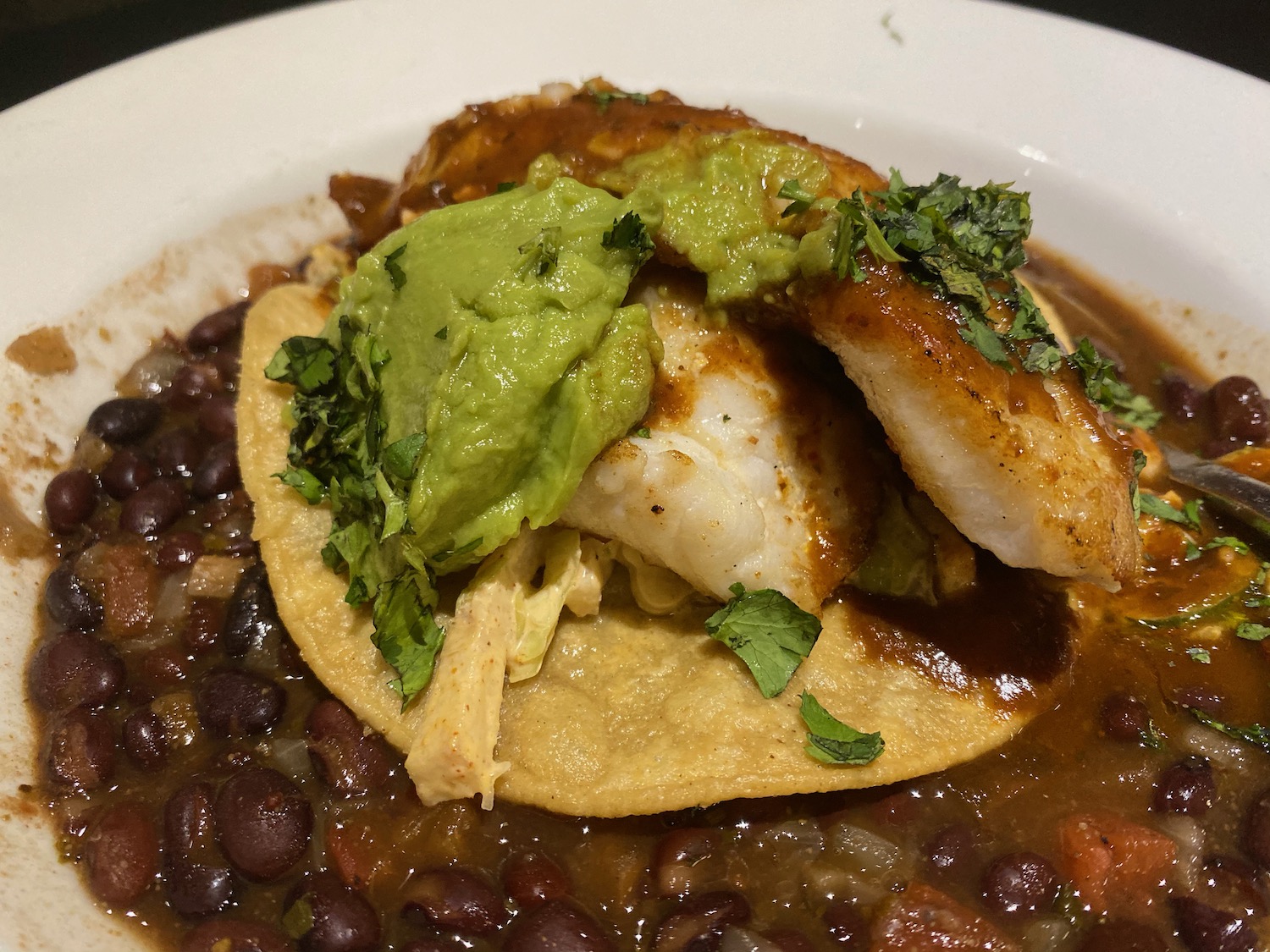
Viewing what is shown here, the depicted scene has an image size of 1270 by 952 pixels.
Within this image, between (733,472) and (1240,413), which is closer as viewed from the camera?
(733,472)

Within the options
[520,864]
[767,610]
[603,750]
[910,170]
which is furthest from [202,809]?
[910,170]

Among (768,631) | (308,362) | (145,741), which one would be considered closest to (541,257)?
(308,362)

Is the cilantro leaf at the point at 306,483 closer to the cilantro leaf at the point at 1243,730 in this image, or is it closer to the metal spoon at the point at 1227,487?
the cilantro leaf at the point at 1243,730

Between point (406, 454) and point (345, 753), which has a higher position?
point (406, 454)

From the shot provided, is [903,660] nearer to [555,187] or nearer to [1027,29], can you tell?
[555,187]

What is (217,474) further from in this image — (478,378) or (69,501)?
(478,378)

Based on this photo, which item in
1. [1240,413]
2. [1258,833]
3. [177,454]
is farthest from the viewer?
[1240,413]
